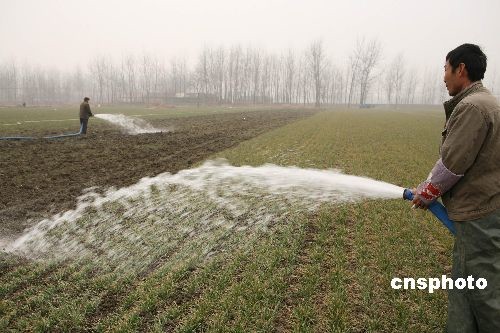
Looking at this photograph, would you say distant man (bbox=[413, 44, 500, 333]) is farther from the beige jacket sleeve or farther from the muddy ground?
the muddy ground

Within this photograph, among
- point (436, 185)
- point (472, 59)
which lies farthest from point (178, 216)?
point (472, 59)

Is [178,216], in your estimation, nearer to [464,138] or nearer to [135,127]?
[464,138]

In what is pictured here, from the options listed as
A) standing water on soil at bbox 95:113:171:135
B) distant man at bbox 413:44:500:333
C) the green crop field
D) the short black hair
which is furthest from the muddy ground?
the short black hair

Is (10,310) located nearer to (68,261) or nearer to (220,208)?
(68,261)

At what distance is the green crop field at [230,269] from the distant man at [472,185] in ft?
3.39

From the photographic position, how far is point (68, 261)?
5.32 meters

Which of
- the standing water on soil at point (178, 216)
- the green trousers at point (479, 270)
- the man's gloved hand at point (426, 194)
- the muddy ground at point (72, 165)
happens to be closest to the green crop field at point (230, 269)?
the standing water on soil at point (178, 216)

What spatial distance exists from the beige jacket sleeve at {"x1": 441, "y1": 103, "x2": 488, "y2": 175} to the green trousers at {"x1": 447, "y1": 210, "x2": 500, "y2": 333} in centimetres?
47

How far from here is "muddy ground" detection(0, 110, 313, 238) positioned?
25.3ft

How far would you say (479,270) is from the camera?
2.76 m

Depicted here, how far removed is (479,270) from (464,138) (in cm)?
104

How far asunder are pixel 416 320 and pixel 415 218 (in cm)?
348

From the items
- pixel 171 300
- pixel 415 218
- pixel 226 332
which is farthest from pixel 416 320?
pixel 415 218

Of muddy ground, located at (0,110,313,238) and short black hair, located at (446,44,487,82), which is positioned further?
muddy ground, located at (0,110,313,238)
